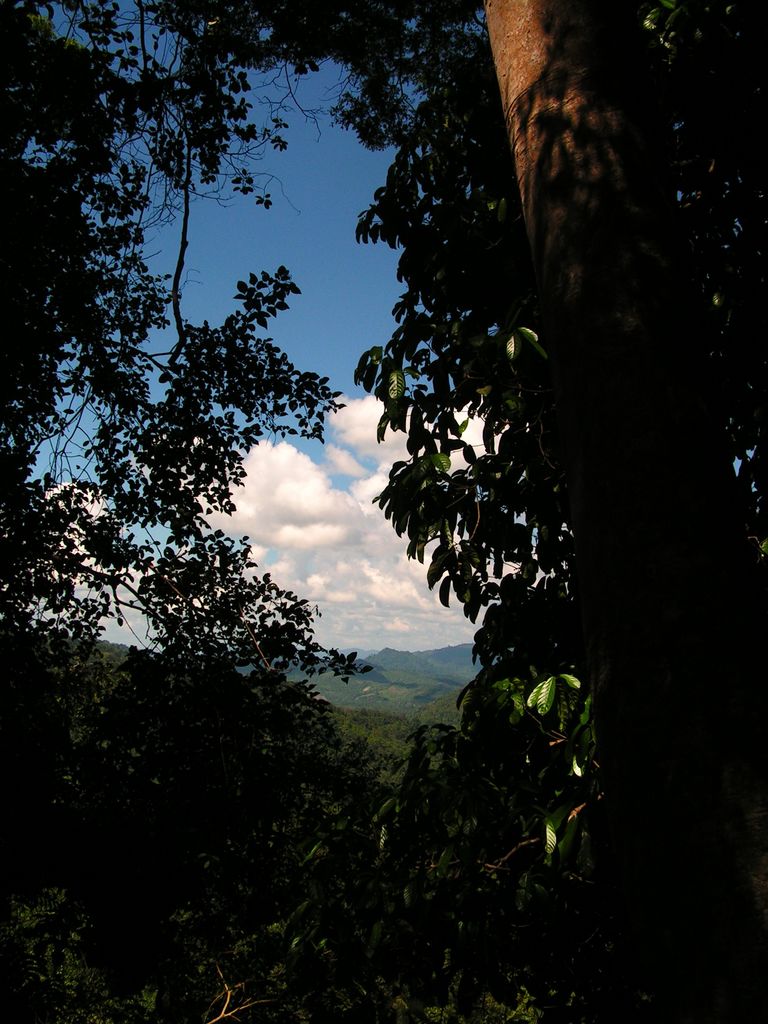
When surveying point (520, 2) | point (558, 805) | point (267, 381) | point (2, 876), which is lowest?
point (2, 876)

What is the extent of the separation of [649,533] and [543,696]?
1.20m

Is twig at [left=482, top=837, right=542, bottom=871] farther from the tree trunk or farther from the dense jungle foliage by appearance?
the tree trunk

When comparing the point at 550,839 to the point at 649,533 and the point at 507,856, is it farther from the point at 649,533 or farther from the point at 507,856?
the point at 649,533

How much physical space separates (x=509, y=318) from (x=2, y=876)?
15.6 ft

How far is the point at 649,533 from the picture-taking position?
2.91ft

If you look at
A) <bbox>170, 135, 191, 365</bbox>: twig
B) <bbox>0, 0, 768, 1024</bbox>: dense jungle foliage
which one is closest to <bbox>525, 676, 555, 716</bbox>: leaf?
<bbox>0, 0, 768, 1024</bbox>: dense jungle foliage

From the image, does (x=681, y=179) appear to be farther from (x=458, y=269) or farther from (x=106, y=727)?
(x=106, y=727)

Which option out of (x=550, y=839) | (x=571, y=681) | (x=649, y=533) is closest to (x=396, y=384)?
(x=571, y=681)

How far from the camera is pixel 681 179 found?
2.62 metres

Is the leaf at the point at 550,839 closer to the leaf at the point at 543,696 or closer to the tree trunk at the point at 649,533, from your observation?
the leaf at the point at 543,696

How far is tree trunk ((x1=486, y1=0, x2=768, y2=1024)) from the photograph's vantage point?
730 millimetres

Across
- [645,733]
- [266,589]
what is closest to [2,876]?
[266,589]

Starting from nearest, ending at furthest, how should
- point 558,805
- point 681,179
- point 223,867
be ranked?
point 558,805
point 681,179
point 223,867

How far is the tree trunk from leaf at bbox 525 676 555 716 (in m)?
1.07
